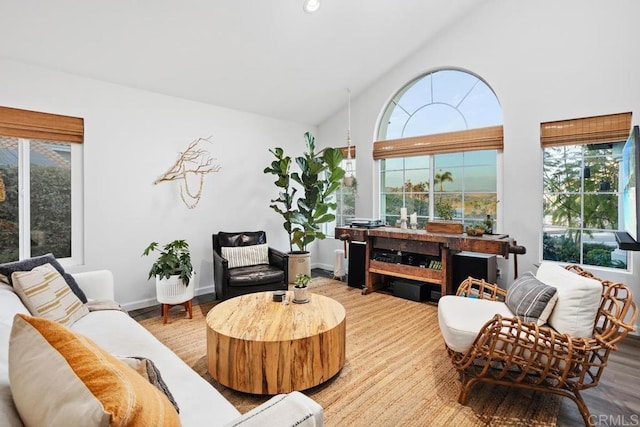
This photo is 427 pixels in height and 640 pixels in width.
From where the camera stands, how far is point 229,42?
11.5 ft

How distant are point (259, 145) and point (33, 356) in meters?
4.41

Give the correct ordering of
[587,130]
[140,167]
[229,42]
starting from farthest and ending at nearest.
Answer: [140,167], [229,42], [587,130]

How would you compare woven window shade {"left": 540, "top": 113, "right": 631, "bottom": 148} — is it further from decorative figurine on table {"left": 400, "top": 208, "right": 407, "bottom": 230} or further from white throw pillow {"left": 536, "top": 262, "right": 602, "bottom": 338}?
white throw pillow {"left": 536, "top": 262, "right": 602, "bottom": 338}

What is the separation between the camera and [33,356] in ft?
2.83

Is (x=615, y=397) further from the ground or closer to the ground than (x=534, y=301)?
closer to the ground

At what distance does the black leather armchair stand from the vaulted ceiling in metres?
1.87

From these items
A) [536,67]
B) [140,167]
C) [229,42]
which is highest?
[229,42]

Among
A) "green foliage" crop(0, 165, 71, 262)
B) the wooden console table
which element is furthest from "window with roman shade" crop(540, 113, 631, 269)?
"green foliage" crop(0, 165, 71, 262)

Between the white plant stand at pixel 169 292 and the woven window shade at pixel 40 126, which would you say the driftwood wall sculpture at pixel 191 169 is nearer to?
the woven window shade at pixel 40 126

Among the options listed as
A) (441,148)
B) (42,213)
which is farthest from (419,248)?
(42,213)

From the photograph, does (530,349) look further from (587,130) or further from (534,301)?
(587,130)

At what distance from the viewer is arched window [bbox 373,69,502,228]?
4113 mm

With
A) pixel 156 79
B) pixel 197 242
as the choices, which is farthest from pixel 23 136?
pixel 197 242

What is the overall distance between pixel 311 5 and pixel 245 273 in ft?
9.33
